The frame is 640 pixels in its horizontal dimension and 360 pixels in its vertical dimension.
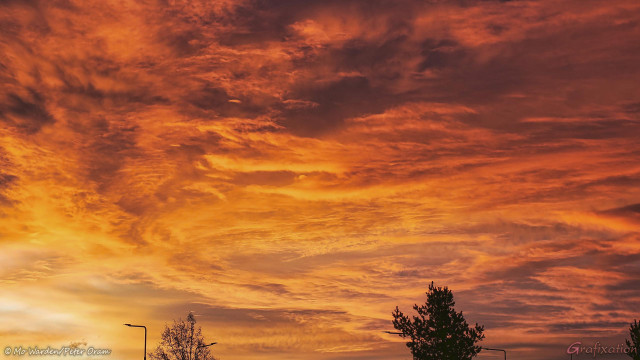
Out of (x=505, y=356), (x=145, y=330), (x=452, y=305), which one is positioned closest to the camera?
(x=145, y=330)

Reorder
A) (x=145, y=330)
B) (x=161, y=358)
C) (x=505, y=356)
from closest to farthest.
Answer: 1. (x=145, y=330)
2. (x=161, y=358)
3. (x=505, y=356)

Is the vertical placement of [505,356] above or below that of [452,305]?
below

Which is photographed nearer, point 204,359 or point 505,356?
point 204,359

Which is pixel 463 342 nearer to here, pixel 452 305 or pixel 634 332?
pixel 452 305

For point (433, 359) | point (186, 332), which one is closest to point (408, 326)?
point (433, 359)

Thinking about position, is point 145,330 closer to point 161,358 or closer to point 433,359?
point 161,358

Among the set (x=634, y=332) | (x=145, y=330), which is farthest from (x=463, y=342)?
(x=145, y=330)

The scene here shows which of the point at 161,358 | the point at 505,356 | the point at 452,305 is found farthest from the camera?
the point at 505,356

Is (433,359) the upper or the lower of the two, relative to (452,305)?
lower

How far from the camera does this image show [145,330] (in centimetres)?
6869

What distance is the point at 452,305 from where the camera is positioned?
241 feet

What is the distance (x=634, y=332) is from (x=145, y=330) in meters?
53.1

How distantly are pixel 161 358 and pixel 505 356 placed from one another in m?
48.8

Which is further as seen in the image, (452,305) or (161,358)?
(161,358)
